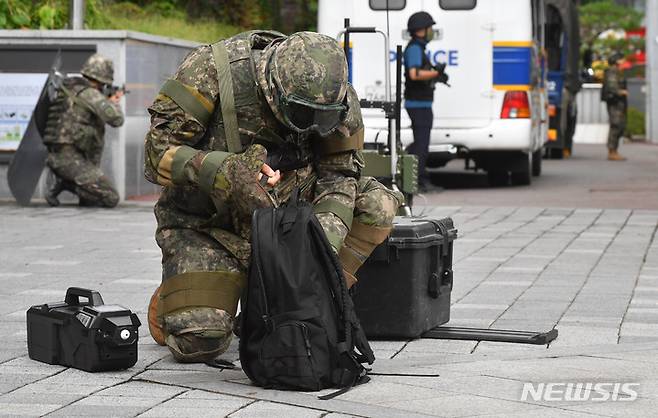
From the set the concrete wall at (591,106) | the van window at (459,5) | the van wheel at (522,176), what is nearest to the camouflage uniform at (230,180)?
the van window at (459,5)

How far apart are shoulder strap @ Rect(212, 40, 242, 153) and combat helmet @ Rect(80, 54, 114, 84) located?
326 inches

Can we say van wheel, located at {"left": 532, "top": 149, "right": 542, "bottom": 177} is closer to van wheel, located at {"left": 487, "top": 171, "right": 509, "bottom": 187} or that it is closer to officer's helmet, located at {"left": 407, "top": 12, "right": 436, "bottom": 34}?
van wheel, located at {"left": 487, "top": 171, "right": 509, "bottom": 187}

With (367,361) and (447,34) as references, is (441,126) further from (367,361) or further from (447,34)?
(367,361)

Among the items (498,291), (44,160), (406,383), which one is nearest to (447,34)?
(44,160)

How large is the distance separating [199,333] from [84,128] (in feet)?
27.1

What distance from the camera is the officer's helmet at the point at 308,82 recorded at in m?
5.73

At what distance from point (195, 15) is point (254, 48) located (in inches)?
853

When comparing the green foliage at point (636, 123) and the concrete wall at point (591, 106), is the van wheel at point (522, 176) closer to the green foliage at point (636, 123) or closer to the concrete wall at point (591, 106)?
the green foliage at point (636, 123)

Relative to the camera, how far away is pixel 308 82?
5711mm

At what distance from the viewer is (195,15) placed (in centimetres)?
2761

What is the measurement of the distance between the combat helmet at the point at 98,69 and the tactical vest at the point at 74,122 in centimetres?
11

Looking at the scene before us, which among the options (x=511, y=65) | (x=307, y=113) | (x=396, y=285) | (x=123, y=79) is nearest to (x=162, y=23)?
(x=511, y=65)

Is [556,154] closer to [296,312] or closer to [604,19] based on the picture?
[296,312]

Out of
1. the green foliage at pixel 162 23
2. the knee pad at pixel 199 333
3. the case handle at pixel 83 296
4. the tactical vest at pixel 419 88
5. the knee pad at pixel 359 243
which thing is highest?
the green foliage at pixel 162 23
